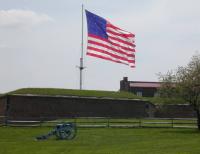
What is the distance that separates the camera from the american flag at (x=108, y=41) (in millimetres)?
27281

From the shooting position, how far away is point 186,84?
35.0m

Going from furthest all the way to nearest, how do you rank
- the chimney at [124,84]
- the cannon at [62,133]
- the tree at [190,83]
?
the chimney at [124,84]
the tree at [190,83]
the cannon at [62,133]

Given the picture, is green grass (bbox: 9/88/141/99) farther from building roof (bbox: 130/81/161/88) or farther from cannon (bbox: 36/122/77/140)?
building roof (bbox: 130/81/161/88)

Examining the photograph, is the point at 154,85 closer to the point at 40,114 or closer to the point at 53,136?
the point at 40,114

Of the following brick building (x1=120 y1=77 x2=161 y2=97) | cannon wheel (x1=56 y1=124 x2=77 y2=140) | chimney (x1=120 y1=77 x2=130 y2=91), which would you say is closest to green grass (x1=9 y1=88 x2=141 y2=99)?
cannon wheel (x1=56 y1=124 x2=77 y2=140)

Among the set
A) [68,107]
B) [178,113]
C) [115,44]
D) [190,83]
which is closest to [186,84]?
[190,83]

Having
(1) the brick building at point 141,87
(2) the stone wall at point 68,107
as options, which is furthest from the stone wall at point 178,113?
(1) the brick building at point 141,87

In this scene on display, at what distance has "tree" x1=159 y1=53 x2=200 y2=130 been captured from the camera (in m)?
34.9

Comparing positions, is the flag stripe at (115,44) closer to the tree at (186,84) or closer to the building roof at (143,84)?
the tree at (186,84)

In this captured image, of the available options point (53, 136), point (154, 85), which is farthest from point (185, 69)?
point (154, 85)

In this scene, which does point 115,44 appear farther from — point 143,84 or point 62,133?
point 143,84

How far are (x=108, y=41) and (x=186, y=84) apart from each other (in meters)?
9.06

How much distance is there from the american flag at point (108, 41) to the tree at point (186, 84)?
7802mm

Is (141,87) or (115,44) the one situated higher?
(115,44)
